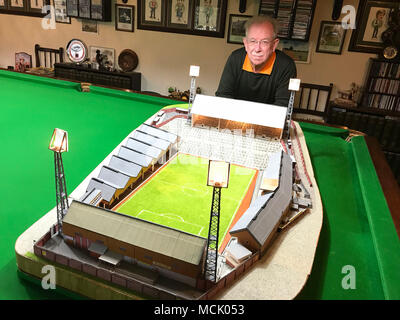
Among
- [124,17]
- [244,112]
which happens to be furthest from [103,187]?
[124,17]

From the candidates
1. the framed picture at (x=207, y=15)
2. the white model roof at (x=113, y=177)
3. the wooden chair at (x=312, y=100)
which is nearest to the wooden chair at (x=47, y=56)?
the framed picture at (x=207, y=15)

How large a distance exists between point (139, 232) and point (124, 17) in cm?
660

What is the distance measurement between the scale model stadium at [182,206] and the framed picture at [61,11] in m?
5.58

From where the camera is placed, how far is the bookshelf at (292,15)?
18.5 ft

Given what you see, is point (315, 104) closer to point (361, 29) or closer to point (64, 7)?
point (361, 29)

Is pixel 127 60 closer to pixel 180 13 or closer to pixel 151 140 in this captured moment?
pixel 180 13

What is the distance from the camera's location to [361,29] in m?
5.77

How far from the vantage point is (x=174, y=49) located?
6.90 meters

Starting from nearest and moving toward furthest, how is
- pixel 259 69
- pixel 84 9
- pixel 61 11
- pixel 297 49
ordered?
1. pixel 259 69
2. pixel 297 49
3. pixel 84 9
4. pixel 61 11

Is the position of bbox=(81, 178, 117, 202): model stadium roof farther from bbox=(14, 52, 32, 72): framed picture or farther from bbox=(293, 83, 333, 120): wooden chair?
bbox=(14, 52, 32, 72): framed picture

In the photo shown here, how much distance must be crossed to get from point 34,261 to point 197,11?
19.8 feet

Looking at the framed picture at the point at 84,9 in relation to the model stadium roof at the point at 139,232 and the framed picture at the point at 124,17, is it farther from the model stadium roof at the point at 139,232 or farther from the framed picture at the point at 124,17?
the model stadium roof at the point at 139,232

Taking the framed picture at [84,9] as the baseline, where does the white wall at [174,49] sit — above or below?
below

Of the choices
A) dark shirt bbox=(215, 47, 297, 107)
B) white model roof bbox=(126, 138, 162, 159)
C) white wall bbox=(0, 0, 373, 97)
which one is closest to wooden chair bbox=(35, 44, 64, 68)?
white wall bbox=(0, 0, 373, 97)
